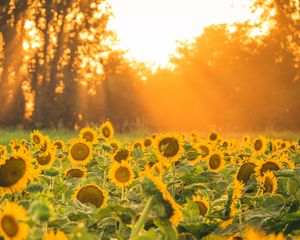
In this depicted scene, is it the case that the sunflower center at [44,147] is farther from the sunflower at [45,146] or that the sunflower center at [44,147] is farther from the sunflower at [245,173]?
the sunflower at [245,173]

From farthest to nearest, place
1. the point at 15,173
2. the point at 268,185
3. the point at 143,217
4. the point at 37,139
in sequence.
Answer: the point at 37,139
the point at 268,185
the point at 15,173
the point at 143,217

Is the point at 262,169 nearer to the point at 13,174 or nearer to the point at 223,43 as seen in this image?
the point at 13,174

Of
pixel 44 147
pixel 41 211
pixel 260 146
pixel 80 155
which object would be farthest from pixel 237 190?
pixel 260 146

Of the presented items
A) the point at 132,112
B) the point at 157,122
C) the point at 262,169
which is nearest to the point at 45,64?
the point at 132,112

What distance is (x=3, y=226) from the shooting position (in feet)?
4.58

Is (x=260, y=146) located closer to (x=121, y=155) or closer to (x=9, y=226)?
(x=121, y=155)

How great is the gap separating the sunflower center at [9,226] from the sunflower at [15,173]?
0.47 meters

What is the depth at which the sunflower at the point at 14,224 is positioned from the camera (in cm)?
135

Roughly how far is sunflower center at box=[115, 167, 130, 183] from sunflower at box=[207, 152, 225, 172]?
1.10 m

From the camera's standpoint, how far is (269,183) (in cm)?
259

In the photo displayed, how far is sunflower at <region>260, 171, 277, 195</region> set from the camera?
8.41 feet

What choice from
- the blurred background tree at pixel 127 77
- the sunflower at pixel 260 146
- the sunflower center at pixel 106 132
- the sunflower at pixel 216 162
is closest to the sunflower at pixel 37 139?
the sunflower center at pixel 106 132

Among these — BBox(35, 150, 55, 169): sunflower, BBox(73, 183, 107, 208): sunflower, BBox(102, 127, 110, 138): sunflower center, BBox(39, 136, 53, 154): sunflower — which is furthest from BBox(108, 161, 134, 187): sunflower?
BBox(102, 127, 110, 138): sunflower center

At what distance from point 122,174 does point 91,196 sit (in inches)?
14.7
